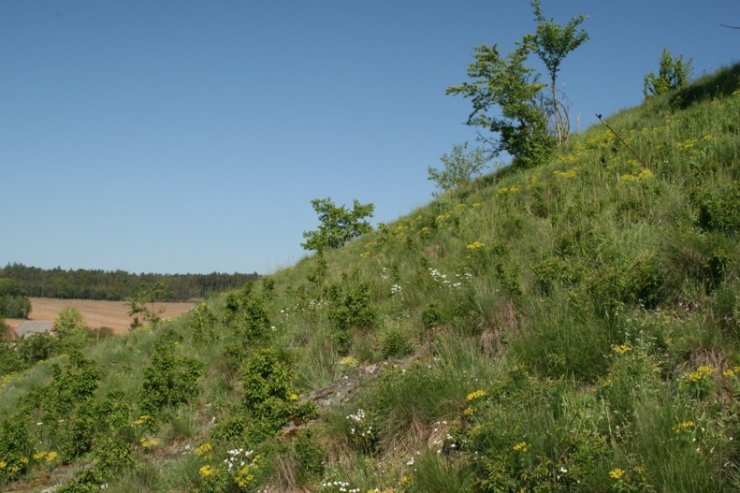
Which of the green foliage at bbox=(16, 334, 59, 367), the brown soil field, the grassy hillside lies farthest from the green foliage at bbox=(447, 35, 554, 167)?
the brown soil field

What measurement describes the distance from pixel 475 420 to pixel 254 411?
2316mm

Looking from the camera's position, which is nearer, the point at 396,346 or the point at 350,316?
the point at 396,346

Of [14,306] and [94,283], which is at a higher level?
[94,283]

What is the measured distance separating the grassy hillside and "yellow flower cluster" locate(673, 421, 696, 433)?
0.03 feet

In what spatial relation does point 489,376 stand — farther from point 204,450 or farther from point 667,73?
point 667,73

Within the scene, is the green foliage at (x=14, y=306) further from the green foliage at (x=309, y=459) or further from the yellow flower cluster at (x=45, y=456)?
the green foliage at (x=309, y=459)

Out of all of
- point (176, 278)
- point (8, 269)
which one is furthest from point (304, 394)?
point (8, 269)

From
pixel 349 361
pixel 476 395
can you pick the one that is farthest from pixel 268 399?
pixel 476 395

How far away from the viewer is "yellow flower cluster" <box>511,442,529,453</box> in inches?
124

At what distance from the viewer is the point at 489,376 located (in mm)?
4328

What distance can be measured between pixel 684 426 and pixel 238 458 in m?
3.11

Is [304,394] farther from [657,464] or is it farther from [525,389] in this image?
[657,464]

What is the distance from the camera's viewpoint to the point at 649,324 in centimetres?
421

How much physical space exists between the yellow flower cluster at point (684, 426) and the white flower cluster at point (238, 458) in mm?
2909
